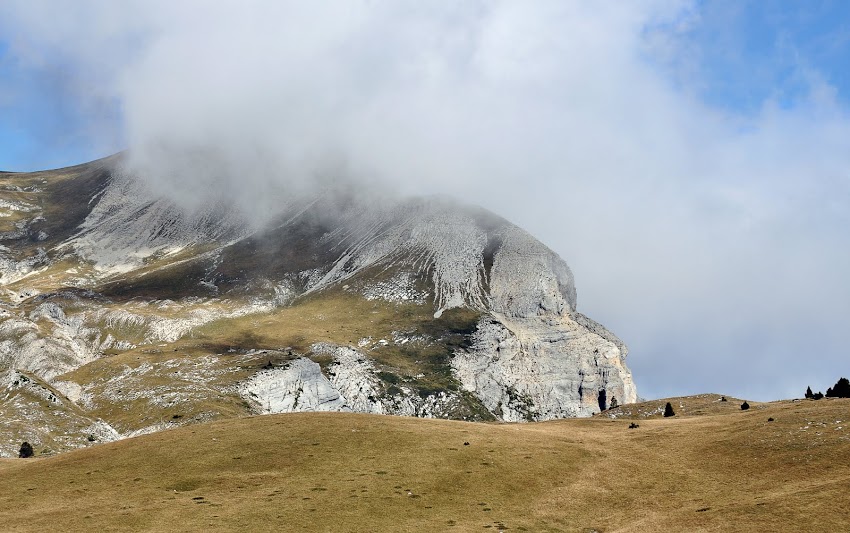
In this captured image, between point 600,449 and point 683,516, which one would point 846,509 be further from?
point 600,449

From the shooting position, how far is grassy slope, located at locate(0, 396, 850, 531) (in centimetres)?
5256

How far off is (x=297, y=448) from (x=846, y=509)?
155ft

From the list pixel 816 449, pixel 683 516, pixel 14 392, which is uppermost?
pixel 14 392

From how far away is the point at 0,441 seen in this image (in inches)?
5433

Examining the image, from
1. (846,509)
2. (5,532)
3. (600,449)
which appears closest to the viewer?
(846,509)

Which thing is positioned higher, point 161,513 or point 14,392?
point 14,392

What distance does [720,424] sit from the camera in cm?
7425

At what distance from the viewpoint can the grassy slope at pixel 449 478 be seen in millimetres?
52562

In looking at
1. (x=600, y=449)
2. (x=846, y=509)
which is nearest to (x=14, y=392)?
(x=600, y=449)

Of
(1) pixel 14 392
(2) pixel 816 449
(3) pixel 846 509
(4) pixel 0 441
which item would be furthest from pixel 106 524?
(1) pixel 14 392

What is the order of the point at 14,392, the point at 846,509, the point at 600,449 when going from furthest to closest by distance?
the point at 14,392 → the point at 600,449 → the point at 846,509

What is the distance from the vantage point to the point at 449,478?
6212cm

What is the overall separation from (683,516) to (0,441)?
5273 inches

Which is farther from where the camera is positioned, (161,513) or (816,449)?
(816,449)
